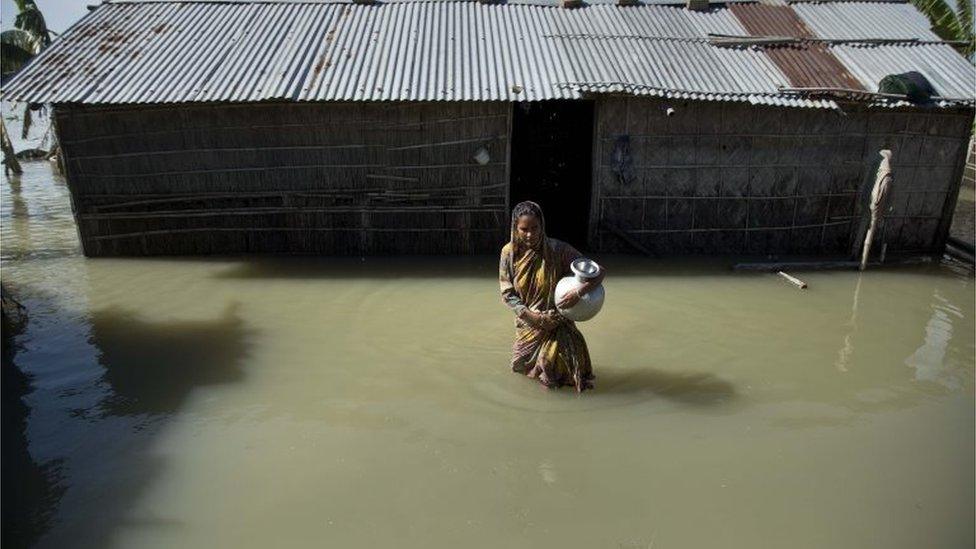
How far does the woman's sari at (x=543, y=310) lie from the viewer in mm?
4406

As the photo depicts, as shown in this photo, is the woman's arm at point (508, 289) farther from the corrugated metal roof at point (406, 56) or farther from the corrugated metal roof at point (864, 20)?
the corrugated metal roof at point (864, 20)

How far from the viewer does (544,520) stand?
143 inches

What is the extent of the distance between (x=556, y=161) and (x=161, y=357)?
19.7ft

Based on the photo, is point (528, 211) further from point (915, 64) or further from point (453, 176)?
point (915, 64)

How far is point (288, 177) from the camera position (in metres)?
7.94

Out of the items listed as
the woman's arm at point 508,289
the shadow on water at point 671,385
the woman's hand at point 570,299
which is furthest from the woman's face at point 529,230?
the shadow on water at point 671,385

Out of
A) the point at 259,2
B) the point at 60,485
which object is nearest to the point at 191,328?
the point at 60,485

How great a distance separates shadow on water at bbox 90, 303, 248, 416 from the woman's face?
264 centimetres

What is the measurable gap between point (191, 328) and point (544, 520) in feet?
13.4

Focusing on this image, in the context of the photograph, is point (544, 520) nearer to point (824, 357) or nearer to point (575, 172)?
point (824, 357)

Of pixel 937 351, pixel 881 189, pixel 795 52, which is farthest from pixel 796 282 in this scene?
pixel 795 52

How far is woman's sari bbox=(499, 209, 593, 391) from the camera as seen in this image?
441cm

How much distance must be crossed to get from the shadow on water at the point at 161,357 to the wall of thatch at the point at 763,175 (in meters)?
4.63

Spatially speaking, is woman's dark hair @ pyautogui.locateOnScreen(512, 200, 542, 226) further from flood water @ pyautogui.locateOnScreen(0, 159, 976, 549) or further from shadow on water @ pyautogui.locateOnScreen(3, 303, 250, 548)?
shadow on water @ pyautogui.locateOnScreen(3, 303, 250, 548)
